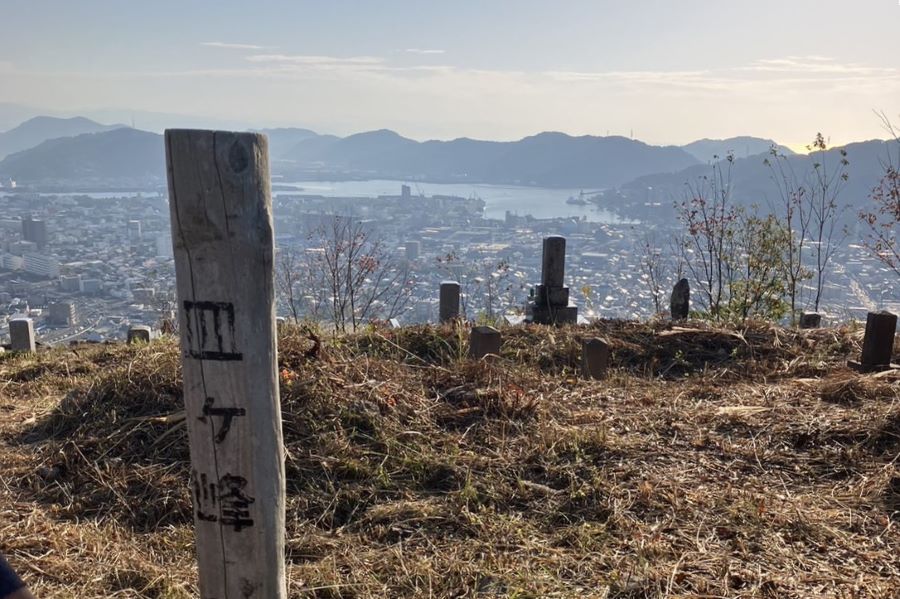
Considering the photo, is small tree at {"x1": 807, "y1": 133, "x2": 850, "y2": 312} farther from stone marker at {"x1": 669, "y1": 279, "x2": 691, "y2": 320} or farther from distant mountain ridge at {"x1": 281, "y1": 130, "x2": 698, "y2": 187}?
distant mountain ridge at {"x1": 281, "y1": 130, "x2": 698, "y2": 187}

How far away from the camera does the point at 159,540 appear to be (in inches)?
119

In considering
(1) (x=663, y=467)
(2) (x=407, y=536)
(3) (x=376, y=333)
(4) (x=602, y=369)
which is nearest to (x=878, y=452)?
(1) (x=663, y=467)

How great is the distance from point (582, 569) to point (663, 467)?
1080 mm

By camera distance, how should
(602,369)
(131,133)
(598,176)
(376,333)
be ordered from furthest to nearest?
(131,133)
(598,176)
(376,333)
(602,369)

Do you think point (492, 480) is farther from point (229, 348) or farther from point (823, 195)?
point (823, 195)

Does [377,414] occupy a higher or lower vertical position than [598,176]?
lower

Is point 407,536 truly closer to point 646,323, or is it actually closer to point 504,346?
point 504,346

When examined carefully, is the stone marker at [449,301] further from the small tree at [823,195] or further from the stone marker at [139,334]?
the small tree at [823,195]

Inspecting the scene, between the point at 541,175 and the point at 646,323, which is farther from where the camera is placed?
the point at 541,175

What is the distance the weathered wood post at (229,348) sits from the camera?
5.45 ft

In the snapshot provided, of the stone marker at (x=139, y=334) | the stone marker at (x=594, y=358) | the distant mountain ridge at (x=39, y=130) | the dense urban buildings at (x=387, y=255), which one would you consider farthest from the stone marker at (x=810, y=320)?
the distant mountain ridge at (x=39, y=130)

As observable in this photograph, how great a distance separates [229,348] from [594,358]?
Answer: 12.5 ft

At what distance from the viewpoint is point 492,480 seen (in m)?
3.40

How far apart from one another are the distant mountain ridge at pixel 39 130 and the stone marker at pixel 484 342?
137 ft
